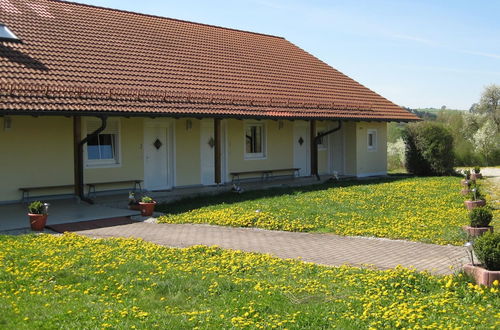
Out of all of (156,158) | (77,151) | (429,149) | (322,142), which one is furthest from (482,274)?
(429,149)

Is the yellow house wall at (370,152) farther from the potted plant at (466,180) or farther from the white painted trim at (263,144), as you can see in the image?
the white painted trim at (263,144)

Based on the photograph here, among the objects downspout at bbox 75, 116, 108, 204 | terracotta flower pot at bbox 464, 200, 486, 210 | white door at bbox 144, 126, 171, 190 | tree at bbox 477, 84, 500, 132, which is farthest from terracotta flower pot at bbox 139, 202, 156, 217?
tree at bbox 477, 84, 500, 132

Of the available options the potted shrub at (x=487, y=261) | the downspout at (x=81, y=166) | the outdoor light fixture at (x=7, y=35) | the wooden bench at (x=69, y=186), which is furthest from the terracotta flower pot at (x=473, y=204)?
the outdoor light fixture at (x=7, y=35)

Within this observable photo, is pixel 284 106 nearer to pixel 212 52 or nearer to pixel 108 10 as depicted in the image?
pixel 212 52

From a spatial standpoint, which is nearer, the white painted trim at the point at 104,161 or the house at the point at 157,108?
the house at the point at 157,108

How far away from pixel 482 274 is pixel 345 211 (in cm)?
673

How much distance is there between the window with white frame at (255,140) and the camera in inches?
787

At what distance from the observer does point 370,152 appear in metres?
23.8

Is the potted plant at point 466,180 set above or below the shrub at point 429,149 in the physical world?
below

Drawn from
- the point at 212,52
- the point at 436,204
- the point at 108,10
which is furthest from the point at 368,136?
the point at 108,10

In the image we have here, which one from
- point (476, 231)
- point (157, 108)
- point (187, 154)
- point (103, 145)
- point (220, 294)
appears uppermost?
point (157, 108)

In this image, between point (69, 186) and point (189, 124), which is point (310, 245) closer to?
point (69, 186)

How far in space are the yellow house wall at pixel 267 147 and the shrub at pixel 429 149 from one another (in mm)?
6852

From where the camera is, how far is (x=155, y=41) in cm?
1970
